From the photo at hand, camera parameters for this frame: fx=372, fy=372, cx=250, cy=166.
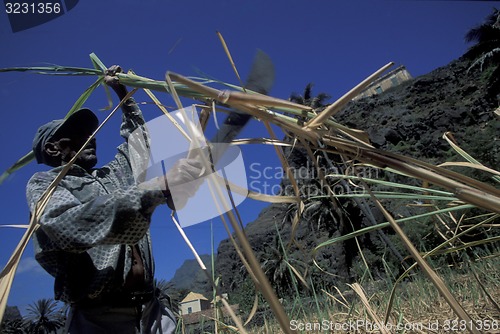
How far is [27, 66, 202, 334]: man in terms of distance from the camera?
0.88 m

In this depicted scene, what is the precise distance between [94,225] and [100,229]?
0.02 meters

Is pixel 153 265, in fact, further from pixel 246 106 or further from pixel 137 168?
pixel 246 106

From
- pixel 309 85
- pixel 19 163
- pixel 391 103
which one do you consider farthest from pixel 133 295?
pixel 391 103

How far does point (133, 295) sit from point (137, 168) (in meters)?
0.44

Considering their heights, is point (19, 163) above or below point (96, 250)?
above

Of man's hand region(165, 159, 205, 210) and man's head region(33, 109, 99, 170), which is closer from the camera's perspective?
man's hand region(165, 159, 205, 210)

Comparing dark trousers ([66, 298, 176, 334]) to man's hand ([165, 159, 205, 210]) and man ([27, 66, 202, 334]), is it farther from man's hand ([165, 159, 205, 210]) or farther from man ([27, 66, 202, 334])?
man's hand ([165, 159, 205, 210])

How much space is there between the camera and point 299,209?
2.10 ft

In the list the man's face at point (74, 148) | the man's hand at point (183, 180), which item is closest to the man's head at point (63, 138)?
the man's face at point (74, 148)

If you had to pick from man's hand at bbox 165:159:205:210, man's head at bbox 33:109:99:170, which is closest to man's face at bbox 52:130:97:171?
man's head at bbox 33:109:99:170

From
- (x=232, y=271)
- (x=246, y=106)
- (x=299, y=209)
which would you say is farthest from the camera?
(x=232, y=271)

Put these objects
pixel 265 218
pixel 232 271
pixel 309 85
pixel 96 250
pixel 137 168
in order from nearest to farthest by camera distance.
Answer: pixel 96 250 < pixel 137 168 < pixel 309 85 < pixel 232 271 < pixel 265 218

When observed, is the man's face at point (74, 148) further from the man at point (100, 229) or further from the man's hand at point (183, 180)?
the man's hand at point (183, 180)

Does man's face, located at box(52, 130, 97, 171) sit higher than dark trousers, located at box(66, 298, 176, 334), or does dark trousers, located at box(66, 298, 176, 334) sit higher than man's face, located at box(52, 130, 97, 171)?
man's face, located at box(52, 130, 97, 171)
